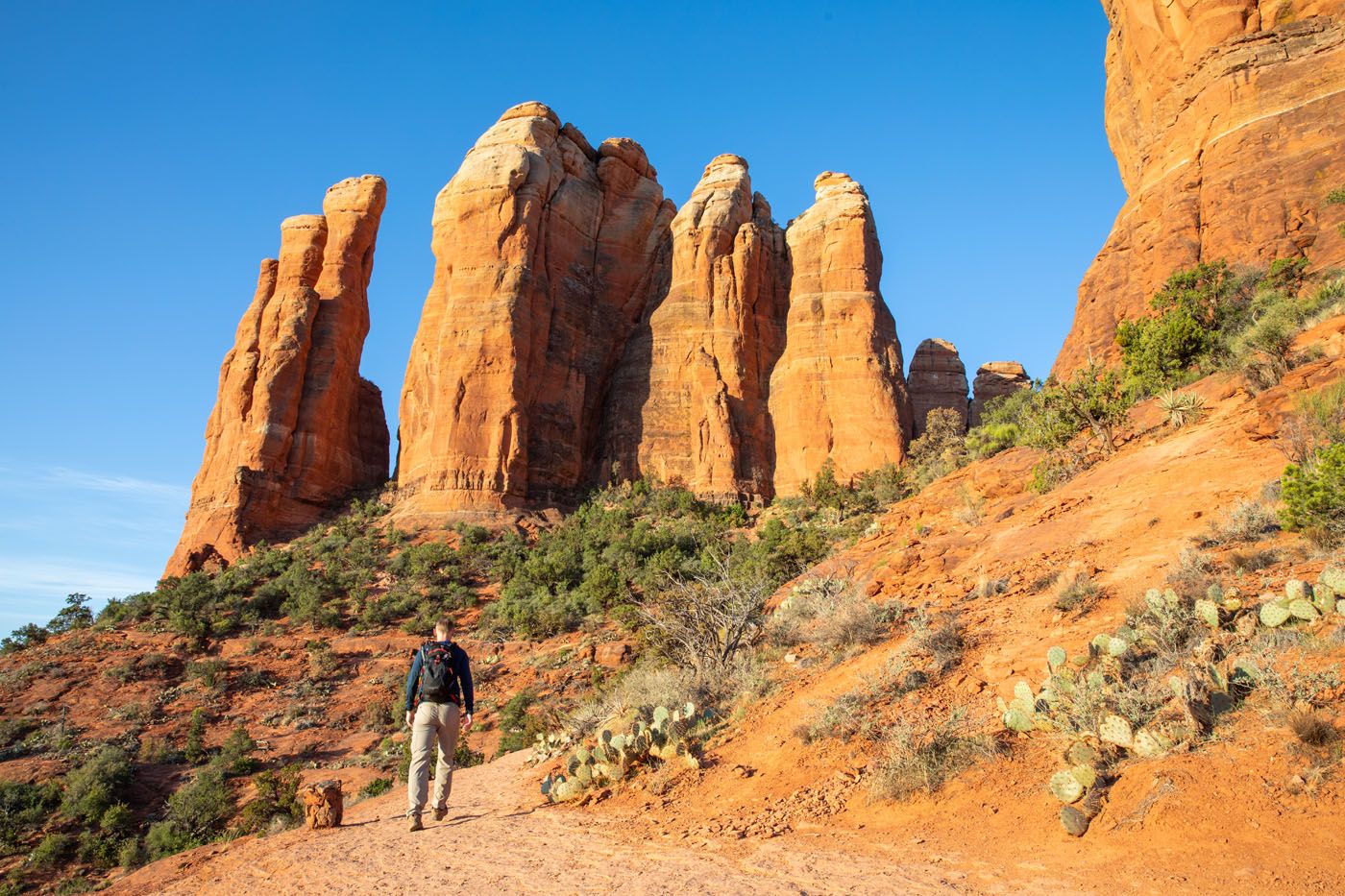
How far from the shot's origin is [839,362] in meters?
36.5

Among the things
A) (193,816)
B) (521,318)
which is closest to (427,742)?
(193,816)

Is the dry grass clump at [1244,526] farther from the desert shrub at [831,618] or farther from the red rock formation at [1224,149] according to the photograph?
the red rock formation at [1224,149]

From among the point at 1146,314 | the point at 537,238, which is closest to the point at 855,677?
the point at 1146,314

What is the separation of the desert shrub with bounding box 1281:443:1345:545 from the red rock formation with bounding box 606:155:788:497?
29.1m

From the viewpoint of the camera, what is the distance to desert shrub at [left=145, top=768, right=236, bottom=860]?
1445 cm

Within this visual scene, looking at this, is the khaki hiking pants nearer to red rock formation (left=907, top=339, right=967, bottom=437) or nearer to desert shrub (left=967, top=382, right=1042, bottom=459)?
desert shrub (left=967, top=382, right=1042, bottom=459)

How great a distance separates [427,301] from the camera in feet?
128

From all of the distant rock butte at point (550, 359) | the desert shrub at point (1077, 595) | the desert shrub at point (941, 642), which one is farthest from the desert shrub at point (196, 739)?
the desert shrub at point (1077, 595)

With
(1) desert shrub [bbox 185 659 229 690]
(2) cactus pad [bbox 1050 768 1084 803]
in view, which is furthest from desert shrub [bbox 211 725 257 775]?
(2) cactus pad [bbox 1050 768 1084 803]

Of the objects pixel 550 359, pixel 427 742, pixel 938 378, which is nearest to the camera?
pixel 427 742

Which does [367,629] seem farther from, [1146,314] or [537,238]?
[1146,314]

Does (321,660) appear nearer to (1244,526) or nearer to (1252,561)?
(1244,526)

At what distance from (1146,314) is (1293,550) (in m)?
16.0

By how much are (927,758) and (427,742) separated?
404 centimetres
